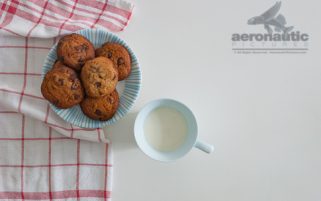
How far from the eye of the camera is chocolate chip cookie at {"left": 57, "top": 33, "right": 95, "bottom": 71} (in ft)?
2.41

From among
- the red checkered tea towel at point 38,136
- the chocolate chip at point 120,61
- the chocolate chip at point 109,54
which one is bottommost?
the red checkered tea towel at point 38,136

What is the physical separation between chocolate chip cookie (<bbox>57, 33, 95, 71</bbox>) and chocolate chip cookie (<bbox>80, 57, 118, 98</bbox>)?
0.07 feet

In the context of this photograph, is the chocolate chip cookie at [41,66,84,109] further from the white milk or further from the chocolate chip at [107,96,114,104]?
the white milk

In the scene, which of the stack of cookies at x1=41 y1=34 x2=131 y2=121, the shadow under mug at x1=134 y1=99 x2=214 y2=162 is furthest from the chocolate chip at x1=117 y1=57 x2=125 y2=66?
the shadow under mug at x1=134 y1=99 x2=214 y2=162

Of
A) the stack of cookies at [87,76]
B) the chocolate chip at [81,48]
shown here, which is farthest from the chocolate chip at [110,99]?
the chocolate chip at [81,48]

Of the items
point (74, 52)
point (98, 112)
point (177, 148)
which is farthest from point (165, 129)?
point (74, 52)

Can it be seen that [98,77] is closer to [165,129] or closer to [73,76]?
[73,76]

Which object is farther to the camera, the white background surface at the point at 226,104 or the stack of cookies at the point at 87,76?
the white background surface at the point at 226,104

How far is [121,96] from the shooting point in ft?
2.58

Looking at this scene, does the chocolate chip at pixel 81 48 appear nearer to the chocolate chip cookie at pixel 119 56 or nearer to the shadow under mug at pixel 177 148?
the chocolate chip cookie at pixel 119 56

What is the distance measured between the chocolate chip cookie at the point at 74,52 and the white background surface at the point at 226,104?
13 centimetres

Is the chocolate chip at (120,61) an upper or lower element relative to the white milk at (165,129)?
upper

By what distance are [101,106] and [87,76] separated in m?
0.07

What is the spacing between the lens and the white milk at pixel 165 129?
2.54 ft
